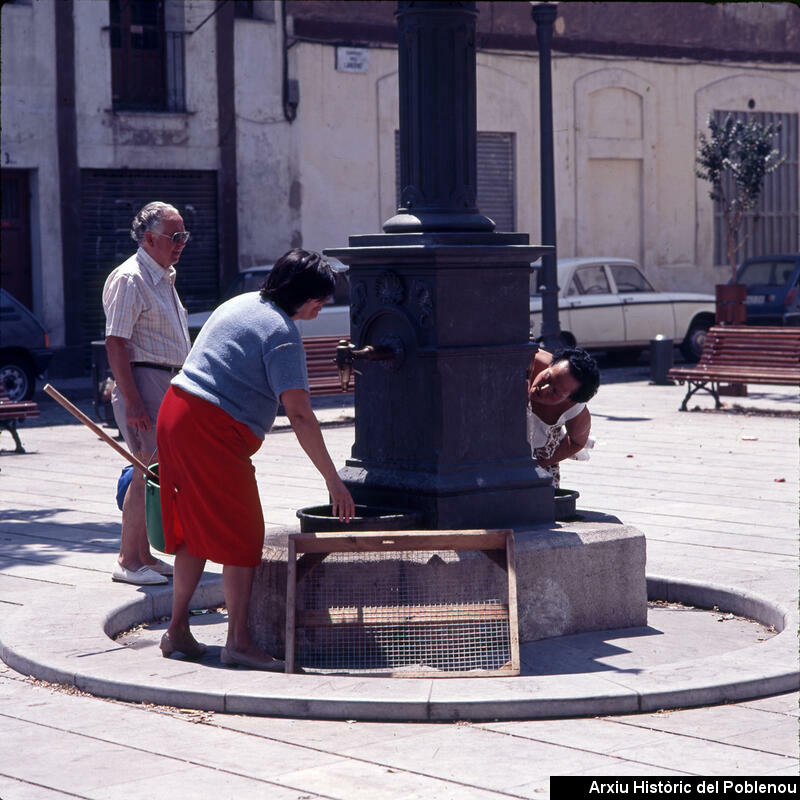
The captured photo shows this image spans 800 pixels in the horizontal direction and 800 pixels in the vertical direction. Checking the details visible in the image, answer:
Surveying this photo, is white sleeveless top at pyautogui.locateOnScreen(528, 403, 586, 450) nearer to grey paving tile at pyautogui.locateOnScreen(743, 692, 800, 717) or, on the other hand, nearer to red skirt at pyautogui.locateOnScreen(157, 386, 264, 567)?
red skirt at pyautogui.locateOnScreen(157, 386, 264, 567)

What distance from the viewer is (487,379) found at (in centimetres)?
611

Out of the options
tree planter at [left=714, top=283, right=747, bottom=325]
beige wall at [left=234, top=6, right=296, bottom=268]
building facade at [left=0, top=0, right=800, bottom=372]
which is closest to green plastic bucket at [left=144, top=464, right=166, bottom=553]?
tree planter at [left=714, top=283, right=747, bottom=325]

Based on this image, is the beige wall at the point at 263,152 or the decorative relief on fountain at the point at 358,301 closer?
the decorative relief on fountain at the point at 358,301

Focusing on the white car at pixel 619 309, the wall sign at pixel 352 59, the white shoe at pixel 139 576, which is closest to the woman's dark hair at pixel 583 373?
the white shoe at pixel 139 576

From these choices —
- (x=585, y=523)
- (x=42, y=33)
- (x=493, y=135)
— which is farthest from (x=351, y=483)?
(x=493, y=135)

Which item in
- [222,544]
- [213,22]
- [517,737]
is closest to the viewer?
[517,737]

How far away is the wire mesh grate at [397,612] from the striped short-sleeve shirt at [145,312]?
70.5 inches

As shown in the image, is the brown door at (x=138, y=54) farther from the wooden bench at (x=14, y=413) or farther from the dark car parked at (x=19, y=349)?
the wooden bench at (x=14, y=413)

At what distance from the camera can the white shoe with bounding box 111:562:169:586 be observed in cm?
707

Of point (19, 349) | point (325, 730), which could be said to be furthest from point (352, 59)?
point (325, 730)

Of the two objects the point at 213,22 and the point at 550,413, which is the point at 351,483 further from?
the point at 213,22

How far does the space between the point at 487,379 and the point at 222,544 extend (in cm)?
128

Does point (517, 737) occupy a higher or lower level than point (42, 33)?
lower

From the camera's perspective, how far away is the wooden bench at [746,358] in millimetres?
15586
